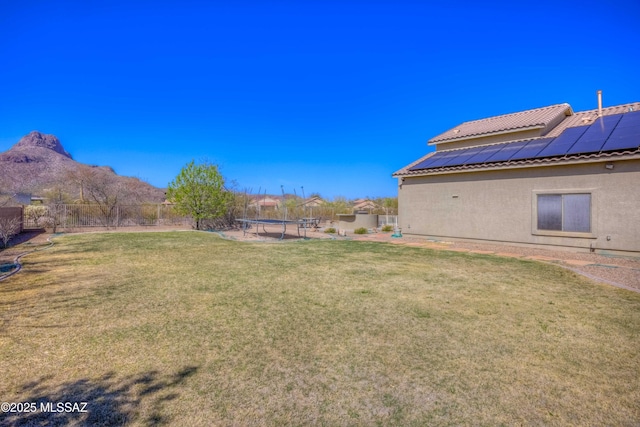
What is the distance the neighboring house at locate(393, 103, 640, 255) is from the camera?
9.38m

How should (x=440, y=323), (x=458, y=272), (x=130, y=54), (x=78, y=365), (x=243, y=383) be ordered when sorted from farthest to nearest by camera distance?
(x=130, y=54) < (x=458, y=272) < (x=440, y=323) < (x=78, y=365) < (x=243, y=383)

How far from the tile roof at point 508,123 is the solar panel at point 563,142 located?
939 mm

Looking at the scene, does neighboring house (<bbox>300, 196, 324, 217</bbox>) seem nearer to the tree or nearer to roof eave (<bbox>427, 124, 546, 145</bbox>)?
the tree

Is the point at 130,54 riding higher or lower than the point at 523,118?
higher

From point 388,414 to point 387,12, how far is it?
18.7 meters

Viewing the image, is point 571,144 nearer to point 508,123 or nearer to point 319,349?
point 508,123

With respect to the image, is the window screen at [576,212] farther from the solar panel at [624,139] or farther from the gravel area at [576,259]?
the solar panel at [624,139]

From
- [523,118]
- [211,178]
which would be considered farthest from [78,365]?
[211,178]

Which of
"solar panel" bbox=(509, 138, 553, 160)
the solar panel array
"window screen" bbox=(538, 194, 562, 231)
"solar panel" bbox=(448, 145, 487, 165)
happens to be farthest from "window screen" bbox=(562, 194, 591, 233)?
"solar panel" bbox=(448, 145, 487, 165)

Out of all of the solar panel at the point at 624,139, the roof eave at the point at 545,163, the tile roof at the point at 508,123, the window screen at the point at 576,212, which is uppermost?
the tile roof at the point at 508,123

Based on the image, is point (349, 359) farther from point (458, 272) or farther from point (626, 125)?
point (626, 125)

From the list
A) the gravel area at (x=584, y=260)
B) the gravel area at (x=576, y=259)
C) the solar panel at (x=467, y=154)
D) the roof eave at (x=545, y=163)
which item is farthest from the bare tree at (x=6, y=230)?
the solar panel at (x=467, y=154)

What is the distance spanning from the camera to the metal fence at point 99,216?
697 inches

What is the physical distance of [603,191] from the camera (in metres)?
9.56
